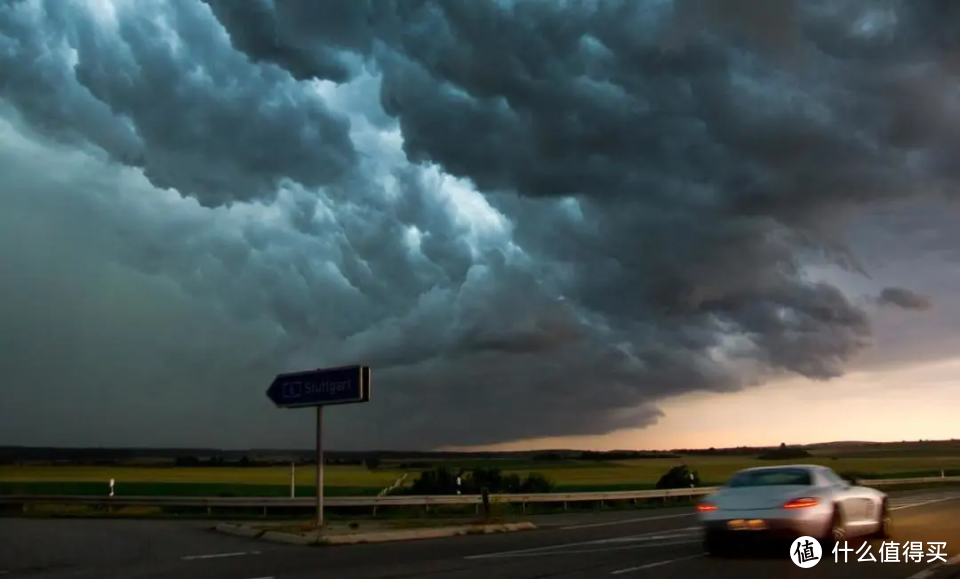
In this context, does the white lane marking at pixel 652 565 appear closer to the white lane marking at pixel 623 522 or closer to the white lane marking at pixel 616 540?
the white lane marking at pixel 616 540

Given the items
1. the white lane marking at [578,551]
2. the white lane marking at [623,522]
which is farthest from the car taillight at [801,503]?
the white lane marking at [623,522]

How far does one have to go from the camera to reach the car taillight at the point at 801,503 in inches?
553

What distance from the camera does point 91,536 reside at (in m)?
21.8

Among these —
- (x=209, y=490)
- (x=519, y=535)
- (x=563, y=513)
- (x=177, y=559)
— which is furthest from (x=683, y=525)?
(x=209, y=490)

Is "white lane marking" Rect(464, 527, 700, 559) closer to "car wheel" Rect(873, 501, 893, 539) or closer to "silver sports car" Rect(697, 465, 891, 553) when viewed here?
"silver sports car" Rect(697, 465, 891, 553)

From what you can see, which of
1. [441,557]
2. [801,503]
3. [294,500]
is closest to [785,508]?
[801,503]

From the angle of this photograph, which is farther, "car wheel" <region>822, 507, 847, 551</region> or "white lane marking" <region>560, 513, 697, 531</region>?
"white lane marking" <region>560, 513, 697, 531</region>

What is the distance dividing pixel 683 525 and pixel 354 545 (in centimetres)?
1020

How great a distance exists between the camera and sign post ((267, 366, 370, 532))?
2147 centimetres

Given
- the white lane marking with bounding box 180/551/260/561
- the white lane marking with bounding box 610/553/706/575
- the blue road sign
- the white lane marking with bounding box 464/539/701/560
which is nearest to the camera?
the white lane marking with bounding box 610/553/706/575

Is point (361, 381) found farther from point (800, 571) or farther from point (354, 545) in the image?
point (800, 571)

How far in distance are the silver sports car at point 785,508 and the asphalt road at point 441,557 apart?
0.45 metres

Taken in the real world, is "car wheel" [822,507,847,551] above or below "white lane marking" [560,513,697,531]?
above

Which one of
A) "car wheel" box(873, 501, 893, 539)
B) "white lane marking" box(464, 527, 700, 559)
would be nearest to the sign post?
"white lane marking" box(464, 527, 700, 559)
